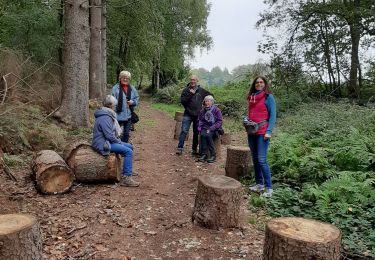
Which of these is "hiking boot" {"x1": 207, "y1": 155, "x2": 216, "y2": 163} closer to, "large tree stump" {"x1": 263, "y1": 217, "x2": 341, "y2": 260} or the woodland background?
the woodland background

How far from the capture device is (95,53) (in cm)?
1427

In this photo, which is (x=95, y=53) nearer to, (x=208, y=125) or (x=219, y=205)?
(x=208, y=125)

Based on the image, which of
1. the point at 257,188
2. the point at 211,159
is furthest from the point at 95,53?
the point at 257,188

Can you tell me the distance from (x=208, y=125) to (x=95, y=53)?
7347mm

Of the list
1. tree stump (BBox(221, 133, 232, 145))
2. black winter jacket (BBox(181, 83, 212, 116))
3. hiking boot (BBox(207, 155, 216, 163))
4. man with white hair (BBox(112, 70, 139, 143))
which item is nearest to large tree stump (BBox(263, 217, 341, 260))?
man with white hair (BBox(112, 70, 139, 143))

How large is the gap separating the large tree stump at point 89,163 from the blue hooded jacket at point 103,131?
14cm

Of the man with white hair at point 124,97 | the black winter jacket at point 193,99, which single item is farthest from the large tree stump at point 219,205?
the black winter jacket at point 193,99

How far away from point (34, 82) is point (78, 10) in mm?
2743

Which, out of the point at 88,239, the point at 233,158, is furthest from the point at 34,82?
the point at 88,239

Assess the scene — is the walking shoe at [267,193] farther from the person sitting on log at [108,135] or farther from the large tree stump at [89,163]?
the large tree stump at [89,163]

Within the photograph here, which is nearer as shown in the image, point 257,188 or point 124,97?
point 257,188

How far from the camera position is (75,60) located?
32.1 ft

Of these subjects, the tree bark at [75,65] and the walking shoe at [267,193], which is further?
the tree bark at [75,65]

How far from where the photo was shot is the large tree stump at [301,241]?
360cm
